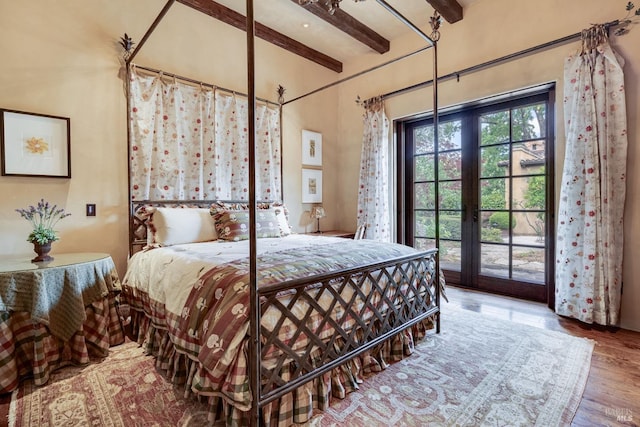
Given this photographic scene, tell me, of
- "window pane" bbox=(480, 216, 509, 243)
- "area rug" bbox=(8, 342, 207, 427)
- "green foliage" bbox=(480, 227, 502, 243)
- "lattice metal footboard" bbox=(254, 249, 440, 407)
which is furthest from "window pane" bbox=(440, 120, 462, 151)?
"area rug" bbox=(8, 342, 207, 427)

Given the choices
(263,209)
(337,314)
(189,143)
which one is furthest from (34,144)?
(337,314)

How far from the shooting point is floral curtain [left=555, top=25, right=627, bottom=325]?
2.45 meters

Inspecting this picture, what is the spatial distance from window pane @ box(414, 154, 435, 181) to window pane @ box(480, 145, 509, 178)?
575 mm

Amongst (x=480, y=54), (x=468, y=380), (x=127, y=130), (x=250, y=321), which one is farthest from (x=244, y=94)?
(x=468, y=380)

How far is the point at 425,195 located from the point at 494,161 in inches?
34.3

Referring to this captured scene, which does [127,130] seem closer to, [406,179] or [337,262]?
[337,262]

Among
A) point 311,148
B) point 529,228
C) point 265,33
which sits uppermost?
point 265,33

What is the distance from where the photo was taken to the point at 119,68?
269 centimetres

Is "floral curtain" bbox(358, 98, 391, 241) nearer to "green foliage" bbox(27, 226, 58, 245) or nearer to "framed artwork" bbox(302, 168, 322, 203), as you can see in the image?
"framed artwork" bbox(302, 168, 322, 203)

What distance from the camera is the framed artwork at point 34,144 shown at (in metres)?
2.18

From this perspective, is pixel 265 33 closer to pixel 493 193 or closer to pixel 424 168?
pixel 424 168

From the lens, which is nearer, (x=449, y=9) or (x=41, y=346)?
(x=41, y=346)

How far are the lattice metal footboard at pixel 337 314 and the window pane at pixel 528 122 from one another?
1882 millimetres

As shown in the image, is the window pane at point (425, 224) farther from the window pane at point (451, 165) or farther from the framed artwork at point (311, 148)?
the framed artwork at point (311, 148)
